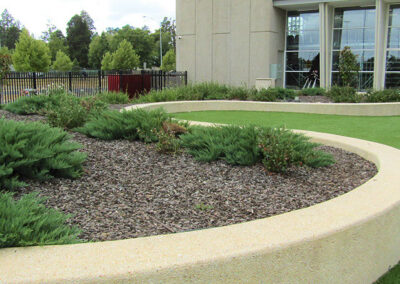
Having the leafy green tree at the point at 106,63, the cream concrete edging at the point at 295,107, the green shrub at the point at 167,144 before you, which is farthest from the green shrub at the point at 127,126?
the leafy green tree at the point at 106,63

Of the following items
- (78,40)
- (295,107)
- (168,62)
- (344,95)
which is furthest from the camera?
(78,40)

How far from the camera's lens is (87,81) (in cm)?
2059

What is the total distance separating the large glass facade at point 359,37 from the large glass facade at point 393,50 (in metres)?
0.85

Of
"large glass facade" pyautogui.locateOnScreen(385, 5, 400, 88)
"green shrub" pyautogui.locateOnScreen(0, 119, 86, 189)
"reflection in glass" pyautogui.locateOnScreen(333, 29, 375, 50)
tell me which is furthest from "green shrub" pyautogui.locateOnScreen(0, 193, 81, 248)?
"reflection in glass" pyautogui.locateOnScreen(333, 29, 375, 50)

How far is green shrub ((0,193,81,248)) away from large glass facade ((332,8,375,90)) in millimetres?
23602

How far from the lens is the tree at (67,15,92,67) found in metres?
103

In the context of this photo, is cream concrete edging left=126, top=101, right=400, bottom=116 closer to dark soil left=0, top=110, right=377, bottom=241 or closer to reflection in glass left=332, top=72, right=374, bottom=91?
dark soil left=0, top=110, right=377, bottom=241

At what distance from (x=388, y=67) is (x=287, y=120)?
580 inches

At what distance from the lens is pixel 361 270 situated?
335cm

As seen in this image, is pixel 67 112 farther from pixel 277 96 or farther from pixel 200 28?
pixel 200 28

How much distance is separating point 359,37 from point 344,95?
1050cm

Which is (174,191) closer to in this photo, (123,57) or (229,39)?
(229,39)

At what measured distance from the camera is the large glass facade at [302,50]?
2609 centimetres

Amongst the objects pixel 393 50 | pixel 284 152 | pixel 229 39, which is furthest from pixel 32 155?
pixel 393 50
